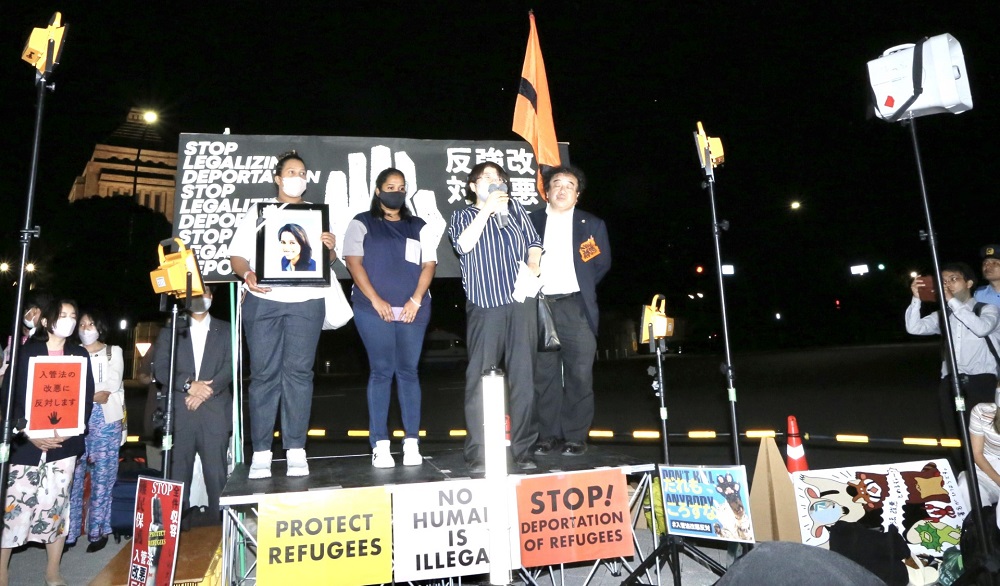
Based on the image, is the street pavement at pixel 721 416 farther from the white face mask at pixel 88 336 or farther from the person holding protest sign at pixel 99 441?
the white face mask at pixel 88 336

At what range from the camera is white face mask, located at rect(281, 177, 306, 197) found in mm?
4285

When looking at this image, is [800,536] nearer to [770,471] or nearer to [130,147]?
[770,471]

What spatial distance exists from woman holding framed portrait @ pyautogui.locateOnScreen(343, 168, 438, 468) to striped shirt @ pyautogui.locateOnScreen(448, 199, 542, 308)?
1.09 ft

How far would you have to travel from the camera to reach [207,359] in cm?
505

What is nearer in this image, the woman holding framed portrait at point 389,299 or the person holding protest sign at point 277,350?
the person holding protest sign at point 277,350

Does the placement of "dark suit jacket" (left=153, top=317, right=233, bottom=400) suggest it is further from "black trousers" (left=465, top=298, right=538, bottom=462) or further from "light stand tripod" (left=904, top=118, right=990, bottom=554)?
"light stand tripod" (left=904, top=118, right=990, bottom=554)

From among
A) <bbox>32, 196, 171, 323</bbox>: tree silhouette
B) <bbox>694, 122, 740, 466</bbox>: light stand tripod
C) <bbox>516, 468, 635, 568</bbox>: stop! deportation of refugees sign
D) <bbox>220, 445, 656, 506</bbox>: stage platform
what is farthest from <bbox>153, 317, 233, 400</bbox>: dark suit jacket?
<bbox>32, 196, 171, 323</bbox>: tree silhouette

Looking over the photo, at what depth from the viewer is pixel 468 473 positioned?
3.78 m

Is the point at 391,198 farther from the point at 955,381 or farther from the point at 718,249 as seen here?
the point at 955,381

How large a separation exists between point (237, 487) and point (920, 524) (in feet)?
13.4

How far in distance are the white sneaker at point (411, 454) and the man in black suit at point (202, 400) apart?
164cm

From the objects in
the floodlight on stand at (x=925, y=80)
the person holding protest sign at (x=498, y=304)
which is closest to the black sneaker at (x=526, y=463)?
the person holding protest sign at (x=498, y=304)

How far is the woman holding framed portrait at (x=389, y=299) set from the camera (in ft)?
14.0

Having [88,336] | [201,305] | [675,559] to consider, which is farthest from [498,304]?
[88,336]
